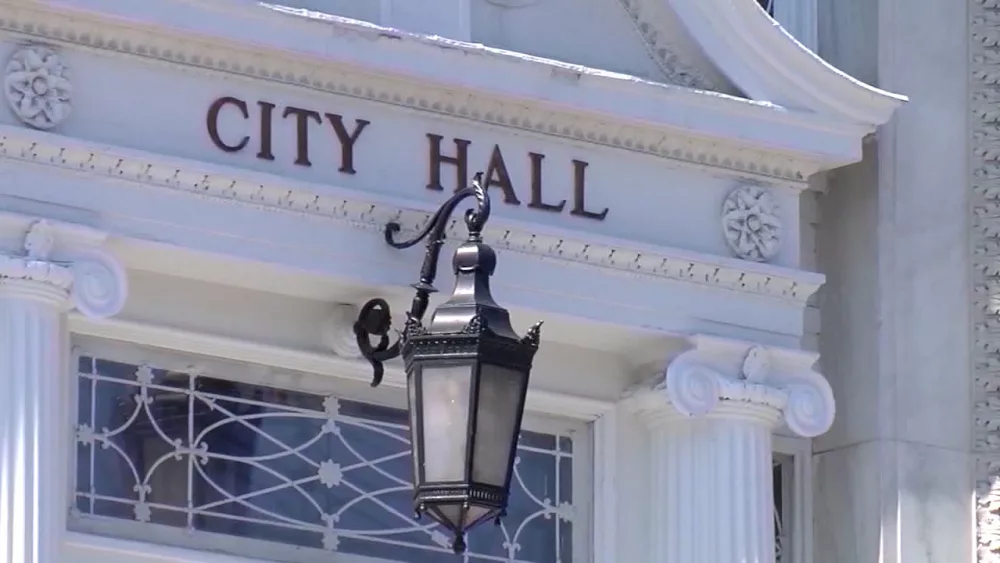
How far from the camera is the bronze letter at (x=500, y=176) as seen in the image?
14.8 meters

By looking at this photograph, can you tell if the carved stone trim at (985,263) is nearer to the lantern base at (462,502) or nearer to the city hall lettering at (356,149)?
the city hall lettering at (356,149)

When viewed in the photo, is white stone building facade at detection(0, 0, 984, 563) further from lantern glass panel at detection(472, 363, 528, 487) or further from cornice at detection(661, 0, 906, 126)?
lantern glass panel at detection(472, 363, 528, 487)

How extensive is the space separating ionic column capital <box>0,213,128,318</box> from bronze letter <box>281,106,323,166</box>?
2.96ft

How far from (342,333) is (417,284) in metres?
0.89

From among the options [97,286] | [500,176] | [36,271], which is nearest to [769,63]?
[500,176]

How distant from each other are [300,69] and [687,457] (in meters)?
2.20

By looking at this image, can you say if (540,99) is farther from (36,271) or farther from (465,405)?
→ (465,405)

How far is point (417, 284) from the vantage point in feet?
45.3

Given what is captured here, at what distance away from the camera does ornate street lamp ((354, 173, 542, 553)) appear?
12.5 m

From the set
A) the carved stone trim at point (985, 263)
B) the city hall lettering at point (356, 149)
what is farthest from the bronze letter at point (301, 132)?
the carved stone trim at point (985, 263)

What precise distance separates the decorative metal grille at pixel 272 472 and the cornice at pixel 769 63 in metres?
1.68

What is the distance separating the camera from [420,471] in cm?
1265

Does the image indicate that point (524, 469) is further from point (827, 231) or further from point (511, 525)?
point (827, 231)

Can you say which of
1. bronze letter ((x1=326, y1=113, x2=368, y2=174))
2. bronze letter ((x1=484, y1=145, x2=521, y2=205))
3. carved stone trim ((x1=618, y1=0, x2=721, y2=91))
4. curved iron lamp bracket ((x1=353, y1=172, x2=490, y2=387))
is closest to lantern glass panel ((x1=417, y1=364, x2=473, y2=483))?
curved iron lamp bracket ((x1=353, y1=172, x2=490, y2=387))
